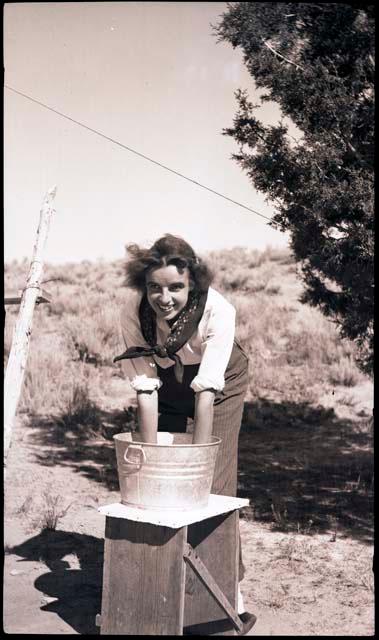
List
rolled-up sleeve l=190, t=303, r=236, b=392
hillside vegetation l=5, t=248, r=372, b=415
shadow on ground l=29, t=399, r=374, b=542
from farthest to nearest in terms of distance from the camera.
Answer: hillside vegetation l=5, t=248, r=372, b=415 < shadow on ground l=29, t=399, r=374, b=542 < rolled-up sleeve l=190, t=303, r=236, b=392

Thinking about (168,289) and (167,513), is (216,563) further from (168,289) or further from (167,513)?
(168,289)

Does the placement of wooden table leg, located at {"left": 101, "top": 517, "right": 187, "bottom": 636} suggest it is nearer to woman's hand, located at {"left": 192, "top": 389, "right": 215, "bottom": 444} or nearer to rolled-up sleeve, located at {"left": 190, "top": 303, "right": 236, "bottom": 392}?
woman's hand, located at {"left": 192, "top": 389, "right": 215, "bottom": 444}

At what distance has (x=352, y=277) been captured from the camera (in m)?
4.71

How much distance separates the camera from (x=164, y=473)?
2.96 m

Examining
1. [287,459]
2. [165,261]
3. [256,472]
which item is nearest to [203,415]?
[165,261]

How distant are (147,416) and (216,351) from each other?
0.42 metres

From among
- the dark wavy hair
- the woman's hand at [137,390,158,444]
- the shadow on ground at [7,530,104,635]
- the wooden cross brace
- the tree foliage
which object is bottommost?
the shadow on ground at [7,530,104,635]

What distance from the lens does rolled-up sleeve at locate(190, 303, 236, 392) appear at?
10.1ft

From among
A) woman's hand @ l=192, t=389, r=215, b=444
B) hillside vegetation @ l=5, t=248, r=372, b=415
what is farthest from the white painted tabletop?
hillside vegetation @ l=5, t=248, r=372, b=415

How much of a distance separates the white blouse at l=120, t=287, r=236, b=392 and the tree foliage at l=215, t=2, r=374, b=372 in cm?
136

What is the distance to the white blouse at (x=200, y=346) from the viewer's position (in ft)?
10.2

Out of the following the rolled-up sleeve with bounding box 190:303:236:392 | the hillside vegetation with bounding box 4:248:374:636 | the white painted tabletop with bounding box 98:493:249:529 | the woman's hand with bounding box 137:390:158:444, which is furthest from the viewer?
the hillside vegetation with bounding box 4:248:374:636

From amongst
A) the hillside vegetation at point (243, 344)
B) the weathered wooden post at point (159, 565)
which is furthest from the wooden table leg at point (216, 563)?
the hillside vegetation at point (243, 344)

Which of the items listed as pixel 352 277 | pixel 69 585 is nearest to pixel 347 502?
pixel 352 277
